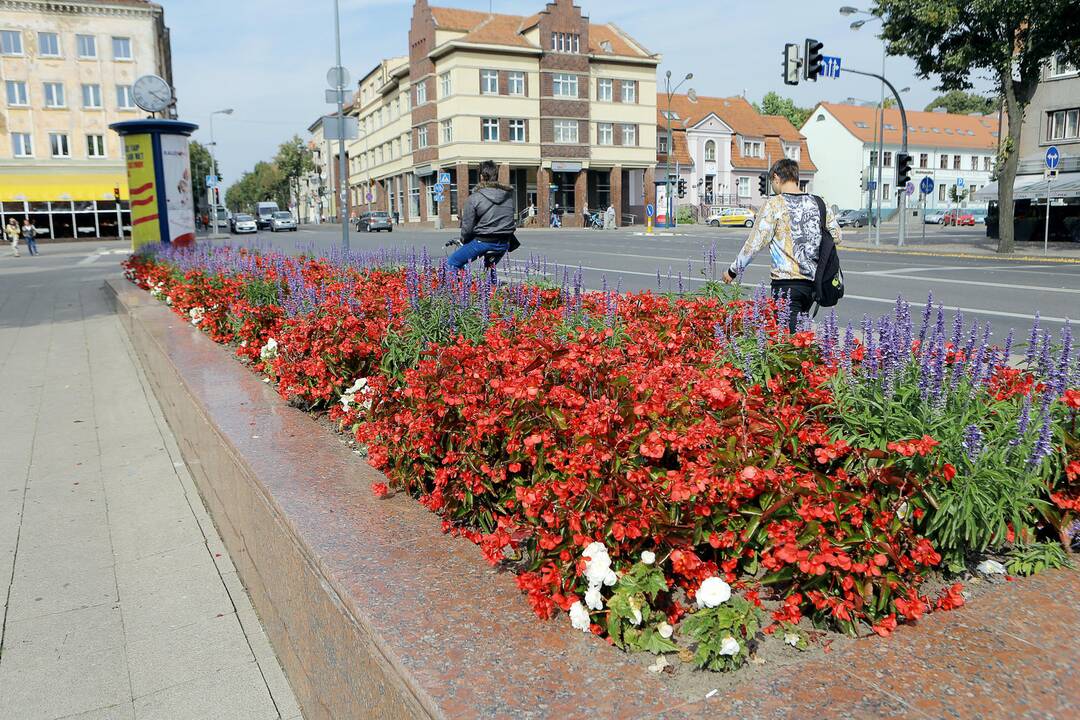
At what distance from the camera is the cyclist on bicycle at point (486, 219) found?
8.74 metres

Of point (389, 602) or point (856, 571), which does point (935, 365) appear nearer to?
point (856, 571)

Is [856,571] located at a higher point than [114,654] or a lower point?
higher

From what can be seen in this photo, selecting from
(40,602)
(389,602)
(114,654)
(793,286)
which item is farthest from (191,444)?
(793,286)

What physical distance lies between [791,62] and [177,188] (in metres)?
17.7

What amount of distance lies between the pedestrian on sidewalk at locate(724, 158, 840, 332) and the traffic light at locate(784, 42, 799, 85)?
21.5 m

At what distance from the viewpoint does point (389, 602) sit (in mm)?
2439

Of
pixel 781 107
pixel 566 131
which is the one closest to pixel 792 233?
pixel 566 131

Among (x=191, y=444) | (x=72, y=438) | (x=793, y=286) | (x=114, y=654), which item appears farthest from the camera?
(x=72, y=438)

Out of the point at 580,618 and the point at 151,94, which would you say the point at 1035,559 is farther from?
the point at 151,94

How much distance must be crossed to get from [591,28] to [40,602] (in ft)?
232

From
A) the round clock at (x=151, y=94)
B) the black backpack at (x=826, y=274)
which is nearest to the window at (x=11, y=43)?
the round clock at (x=151, y=94)

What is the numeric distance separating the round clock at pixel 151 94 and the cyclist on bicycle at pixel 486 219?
1466 centimetres

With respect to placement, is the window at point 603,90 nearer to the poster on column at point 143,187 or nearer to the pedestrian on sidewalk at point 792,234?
the poster on column at point 143,187

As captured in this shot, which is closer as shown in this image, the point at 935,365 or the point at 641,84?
the point at 935,365
